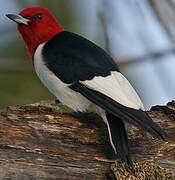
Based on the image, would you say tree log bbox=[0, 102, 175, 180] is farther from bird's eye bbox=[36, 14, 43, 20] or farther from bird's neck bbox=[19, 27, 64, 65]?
bird's eye bbox=[36, 14, 43, 20]

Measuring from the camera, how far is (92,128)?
11.1ft

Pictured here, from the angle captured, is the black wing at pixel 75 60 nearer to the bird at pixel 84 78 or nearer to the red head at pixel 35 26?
the bird at pixel 84 78

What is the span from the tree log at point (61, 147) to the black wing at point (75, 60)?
30 cm

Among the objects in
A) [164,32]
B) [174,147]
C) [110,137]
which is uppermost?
[164,32]

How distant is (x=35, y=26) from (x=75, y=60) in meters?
0.70

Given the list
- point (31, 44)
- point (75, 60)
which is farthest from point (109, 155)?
point (31, 44)

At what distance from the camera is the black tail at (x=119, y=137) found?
3084mm

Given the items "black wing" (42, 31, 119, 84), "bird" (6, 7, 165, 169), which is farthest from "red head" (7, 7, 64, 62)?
"black wing" (42, 31, 119, 84)

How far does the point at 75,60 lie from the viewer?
3.61 metres

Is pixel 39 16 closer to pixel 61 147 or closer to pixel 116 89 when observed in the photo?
pixel 116 89

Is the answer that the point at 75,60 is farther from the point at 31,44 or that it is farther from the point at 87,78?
the point at 31,44

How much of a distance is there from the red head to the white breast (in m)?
0.37

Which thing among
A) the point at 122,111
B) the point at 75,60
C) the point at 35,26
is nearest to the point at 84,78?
the point at 75,60

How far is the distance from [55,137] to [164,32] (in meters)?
1.02
